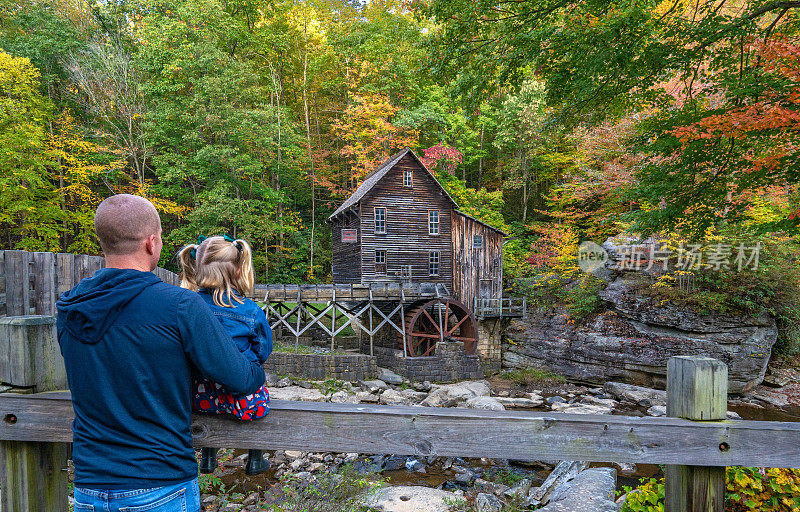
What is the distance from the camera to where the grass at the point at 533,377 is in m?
15.2

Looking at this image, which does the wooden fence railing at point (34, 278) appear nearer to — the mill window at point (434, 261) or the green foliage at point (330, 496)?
the green foliage at point (330, 496)

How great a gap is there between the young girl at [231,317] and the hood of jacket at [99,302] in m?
0.31

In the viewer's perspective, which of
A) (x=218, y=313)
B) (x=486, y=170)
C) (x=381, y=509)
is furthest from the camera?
(x=486, y=170)

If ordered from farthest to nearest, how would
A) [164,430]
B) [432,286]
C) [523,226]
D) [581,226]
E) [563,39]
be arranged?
[523,226], [581,226], [432,286], [563,39], [164,430]

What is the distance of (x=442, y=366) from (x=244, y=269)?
14.9 meters

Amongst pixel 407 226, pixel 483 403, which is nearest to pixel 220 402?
pixel 483 403

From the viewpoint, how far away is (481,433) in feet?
5.36

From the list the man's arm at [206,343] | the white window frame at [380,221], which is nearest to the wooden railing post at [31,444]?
the man's arm at [206,343]

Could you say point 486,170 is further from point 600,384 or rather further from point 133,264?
point 133,264

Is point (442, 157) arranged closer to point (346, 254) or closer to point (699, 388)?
point (346, 254)

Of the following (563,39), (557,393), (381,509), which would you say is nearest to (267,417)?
(381,509)

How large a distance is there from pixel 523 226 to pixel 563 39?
20931mm

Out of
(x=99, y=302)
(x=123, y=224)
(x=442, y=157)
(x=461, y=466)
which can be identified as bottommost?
(x=461, y=466)

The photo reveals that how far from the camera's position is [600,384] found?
15.0 metres
